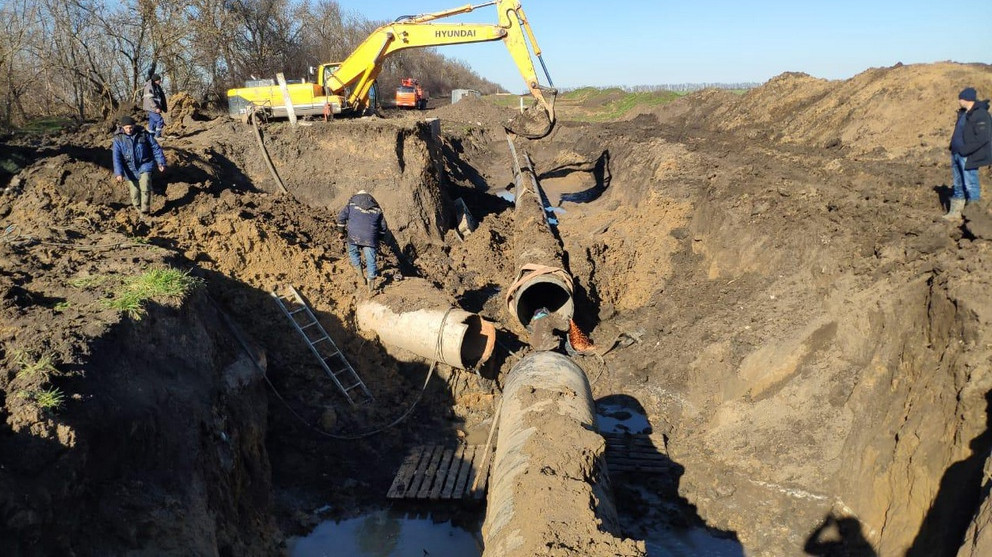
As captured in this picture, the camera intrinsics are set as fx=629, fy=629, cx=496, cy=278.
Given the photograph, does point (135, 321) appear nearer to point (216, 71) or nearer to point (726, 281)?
point (726, 281)

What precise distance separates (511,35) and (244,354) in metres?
9.43

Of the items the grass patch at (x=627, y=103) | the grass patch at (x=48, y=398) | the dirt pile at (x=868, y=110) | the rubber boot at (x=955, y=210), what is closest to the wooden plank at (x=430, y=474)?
the grass patch at (x=48, y=398)

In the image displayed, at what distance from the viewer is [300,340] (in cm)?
878

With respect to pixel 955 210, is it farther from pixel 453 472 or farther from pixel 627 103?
pixel 627 103

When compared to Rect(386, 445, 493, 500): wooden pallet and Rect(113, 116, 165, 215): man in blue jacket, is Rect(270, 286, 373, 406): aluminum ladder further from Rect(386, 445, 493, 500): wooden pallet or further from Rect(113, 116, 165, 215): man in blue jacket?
Rect(113, 116, 165, 215): man in blue jacket

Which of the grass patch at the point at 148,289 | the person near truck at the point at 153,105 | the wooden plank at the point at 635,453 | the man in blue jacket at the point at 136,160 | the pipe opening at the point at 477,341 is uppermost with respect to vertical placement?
the person near truck at the point at 153,105

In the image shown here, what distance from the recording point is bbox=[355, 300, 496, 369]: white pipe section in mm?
8555

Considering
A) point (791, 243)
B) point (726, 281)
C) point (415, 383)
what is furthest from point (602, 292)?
point (415, 383)

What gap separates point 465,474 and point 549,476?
2611 millimetres

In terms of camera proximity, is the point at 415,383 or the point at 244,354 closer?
the point at 244,354

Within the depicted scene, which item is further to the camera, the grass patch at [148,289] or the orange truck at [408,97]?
the orange truck at [408,97]

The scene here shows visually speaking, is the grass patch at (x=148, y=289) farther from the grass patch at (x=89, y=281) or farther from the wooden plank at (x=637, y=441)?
the wooden plank at (x=637, y=441)

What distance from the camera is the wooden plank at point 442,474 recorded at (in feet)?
23.1

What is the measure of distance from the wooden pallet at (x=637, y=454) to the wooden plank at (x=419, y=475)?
85.4 inches
